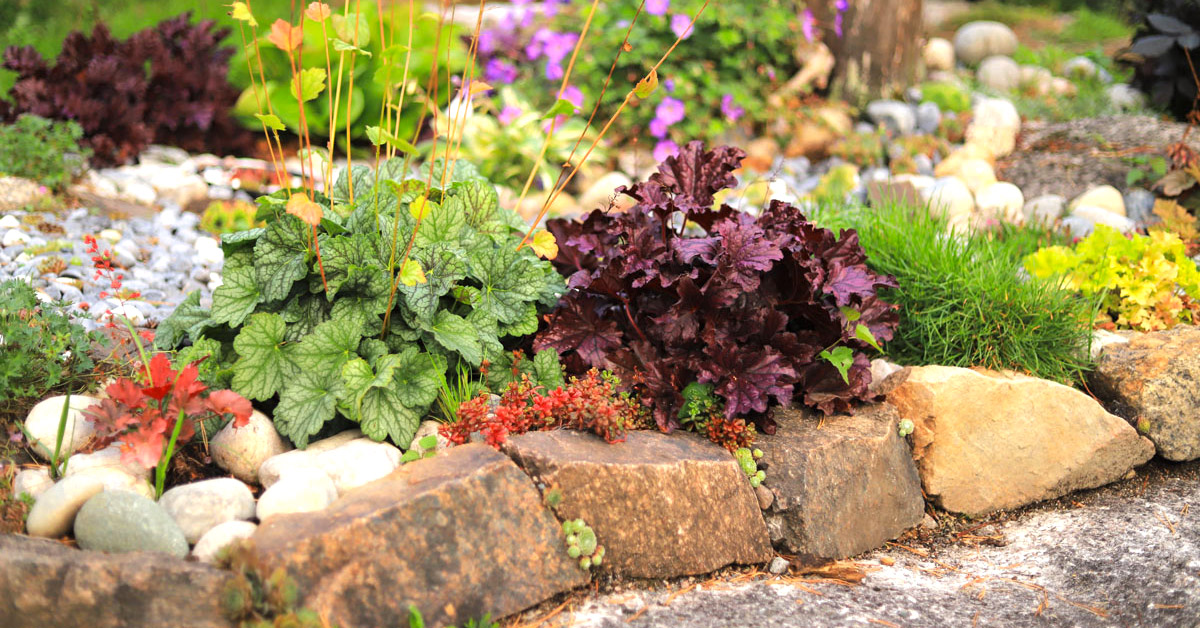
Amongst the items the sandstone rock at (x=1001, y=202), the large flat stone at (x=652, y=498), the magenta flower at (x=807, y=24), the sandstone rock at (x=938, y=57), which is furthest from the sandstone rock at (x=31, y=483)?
the sandstone rock at (x=938, y=57)

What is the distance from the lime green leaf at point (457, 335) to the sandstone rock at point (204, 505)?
67cm

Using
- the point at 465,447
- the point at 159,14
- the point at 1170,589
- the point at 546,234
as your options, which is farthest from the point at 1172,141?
the point at 159,14

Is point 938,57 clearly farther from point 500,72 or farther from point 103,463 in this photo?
point 103,463

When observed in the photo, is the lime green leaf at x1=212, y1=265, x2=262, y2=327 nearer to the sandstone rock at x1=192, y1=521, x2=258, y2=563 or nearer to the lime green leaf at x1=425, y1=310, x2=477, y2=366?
the lime green leaf at x1=425, y1=310, x2=477, y2=366

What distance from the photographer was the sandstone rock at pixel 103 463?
2238mm

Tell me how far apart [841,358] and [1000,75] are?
551 centimetres

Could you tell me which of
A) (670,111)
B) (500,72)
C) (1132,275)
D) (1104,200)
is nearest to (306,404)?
(1132,275)

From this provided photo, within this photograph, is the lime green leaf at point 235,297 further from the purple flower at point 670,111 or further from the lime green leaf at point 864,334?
the purple flower at point 670,111

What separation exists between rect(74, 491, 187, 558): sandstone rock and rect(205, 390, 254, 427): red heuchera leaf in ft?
0.99

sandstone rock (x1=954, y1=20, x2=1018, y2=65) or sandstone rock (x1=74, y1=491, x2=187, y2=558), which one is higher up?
sandstone rock (x1=954, y1=20, x2=1018, y2=65)

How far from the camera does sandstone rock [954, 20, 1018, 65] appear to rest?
7.97 meters

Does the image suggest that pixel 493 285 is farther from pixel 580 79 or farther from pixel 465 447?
pixel 580 79

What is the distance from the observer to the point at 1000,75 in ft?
23.4

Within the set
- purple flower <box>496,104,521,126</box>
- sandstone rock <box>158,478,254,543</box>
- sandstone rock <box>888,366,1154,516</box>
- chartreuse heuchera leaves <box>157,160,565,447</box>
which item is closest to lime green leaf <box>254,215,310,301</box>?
chartreuse heuchera leaves <box>157,160,565,447</box>
